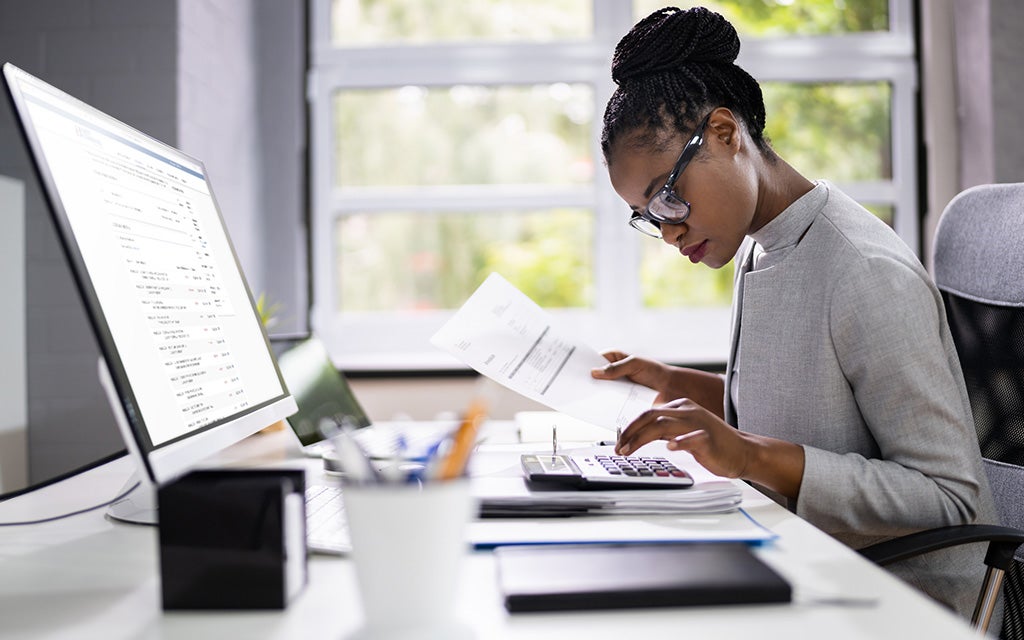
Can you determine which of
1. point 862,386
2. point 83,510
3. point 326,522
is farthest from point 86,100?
point 862,386

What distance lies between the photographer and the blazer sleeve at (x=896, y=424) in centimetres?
88

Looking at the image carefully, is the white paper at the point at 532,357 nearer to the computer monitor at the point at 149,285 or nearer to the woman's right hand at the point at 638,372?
the woman's right hand at the point at 638,372

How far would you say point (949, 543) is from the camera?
0.80 m

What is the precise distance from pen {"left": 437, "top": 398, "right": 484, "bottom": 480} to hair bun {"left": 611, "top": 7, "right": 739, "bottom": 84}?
79cm

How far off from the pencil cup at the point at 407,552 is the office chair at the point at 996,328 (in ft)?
3.05

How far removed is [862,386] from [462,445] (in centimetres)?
67

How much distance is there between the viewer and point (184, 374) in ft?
2.36

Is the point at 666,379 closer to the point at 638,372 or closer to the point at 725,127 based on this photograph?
the point at 638,372

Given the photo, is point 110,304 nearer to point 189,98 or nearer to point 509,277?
point 189,98

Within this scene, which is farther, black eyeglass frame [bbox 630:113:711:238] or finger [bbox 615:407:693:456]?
black eyeglass frame [bbox 630:113:711:238]

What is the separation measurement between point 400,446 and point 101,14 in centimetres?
215

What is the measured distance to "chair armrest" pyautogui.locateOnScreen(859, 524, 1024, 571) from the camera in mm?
794

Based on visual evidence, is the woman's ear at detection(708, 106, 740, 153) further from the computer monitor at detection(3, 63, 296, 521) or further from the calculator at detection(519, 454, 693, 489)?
the computer monitor at detection(3, 63, 296, 521)

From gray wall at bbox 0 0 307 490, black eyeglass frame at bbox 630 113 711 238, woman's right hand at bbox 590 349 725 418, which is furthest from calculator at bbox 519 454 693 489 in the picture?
gray wall at bbox 0 0 307 490
